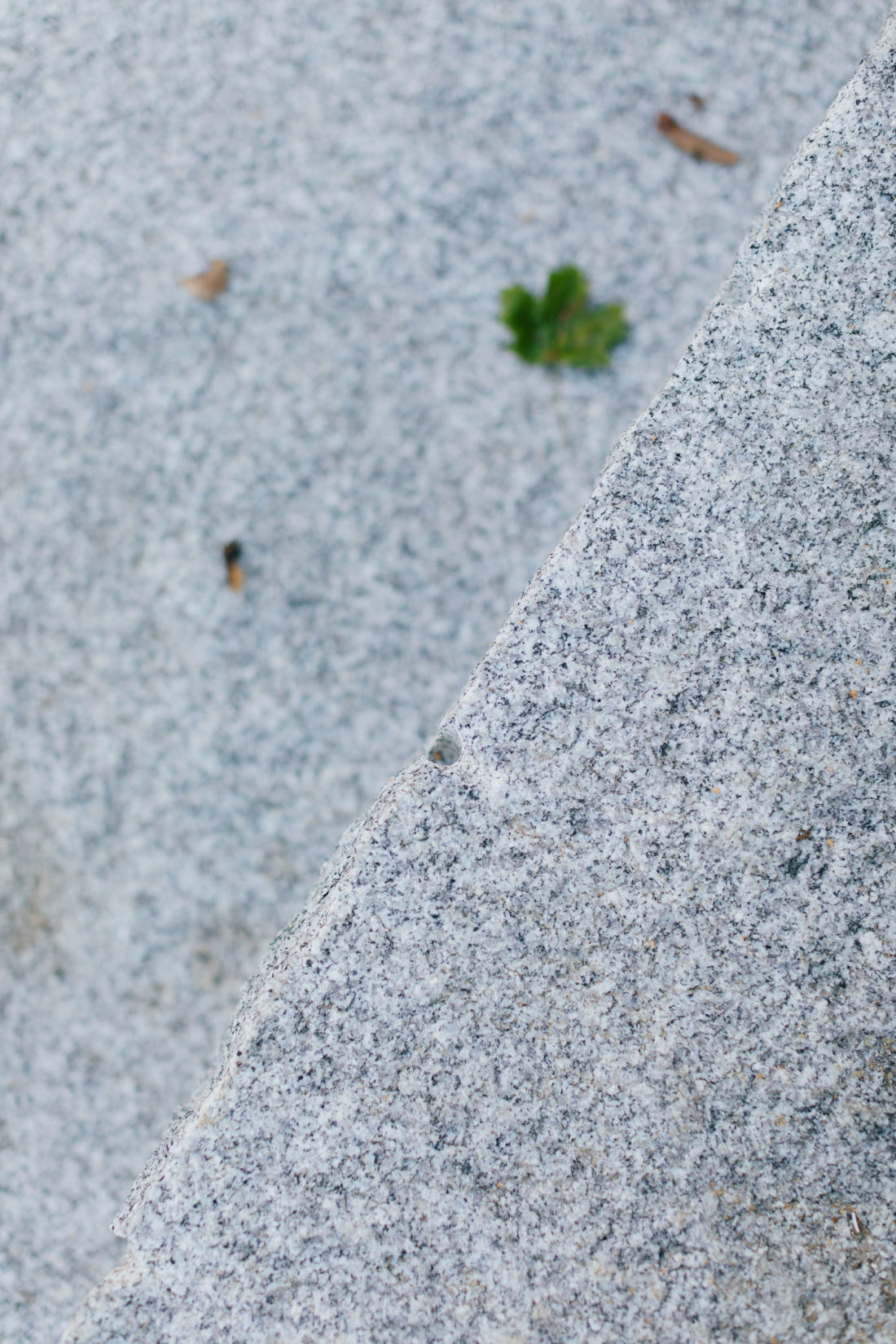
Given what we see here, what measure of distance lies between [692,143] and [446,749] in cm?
100

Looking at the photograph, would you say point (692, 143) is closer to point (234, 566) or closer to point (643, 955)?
point (234, 566)

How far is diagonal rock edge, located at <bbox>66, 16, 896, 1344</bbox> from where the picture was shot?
65cm

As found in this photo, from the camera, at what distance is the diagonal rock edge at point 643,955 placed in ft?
2.14

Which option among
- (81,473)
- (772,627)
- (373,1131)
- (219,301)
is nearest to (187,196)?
(219,301)

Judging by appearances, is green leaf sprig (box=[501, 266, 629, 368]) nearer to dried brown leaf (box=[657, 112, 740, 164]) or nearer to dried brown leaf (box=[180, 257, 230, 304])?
dried brown leaf (box=[657, 112, 740, 164])

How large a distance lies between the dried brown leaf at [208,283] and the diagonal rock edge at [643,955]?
2.45 feet

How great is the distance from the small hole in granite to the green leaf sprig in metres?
0.71

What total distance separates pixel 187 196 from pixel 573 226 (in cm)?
53

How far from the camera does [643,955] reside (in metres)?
0.67

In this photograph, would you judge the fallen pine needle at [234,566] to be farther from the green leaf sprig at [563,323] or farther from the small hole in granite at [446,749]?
the small hole in granite at [446,749]

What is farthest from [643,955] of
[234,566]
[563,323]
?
[563,323]

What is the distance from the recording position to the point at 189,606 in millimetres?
1188

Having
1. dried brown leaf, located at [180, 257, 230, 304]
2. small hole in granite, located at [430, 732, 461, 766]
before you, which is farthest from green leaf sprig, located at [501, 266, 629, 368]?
small hole in granite, located at [430, 732, 461, 766]

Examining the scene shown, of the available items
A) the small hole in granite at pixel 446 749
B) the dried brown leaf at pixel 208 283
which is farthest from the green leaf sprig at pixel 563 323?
the small hole in granite at pixel 446 749
